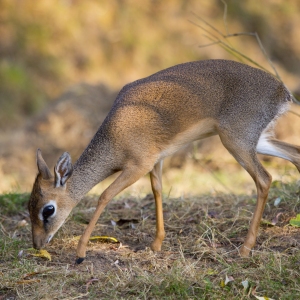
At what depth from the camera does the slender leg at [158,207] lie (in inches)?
208

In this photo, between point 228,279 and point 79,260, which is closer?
point 228,279

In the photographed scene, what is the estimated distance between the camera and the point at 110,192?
201 inches

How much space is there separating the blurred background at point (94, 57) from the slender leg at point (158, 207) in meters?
3.86

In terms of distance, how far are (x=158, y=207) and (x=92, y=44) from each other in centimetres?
1004

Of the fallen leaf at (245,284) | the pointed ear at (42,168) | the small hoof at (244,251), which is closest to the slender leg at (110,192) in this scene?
the pointed ear at (42,168)

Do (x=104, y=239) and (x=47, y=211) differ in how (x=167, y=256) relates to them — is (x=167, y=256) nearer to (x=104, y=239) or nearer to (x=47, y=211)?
(x=104, y=239)

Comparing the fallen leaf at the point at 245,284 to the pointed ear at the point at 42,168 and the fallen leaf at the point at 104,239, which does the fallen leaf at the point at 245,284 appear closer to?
the fallen leaf at the point at 104,239

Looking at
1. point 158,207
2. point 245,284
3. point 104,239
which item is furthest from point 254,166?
point 104,239

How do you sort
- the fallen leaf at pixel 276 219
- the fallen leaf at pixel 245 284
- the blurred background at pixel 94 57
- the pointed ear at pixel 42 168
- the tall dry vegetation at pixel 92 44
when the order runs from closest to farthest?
the fallen leaf at pixel 245 284, the pointed ear at pixel 42 168, the fallen leaf at pixel 276 219, the blurred background at pixel 94 57, the tall dry vegetation at pixel 92 44

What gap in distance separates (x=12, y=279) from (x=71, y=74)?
1054 cm

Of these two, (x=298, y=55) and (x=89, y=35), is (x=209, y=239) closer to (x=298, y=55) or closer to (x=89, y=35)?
(x=89, y=35)

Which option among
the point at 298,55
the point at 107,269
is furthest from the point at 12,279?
the point at 298,55

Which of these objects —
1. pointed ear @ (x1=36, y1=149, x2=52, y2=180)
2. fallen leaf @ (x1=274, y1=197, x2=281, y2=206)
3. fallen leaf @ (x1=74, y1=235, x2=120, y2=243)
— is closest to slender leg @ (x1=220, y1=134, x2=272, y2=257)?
fallen leaf @ (x1=274, y1=197, x2=281, y2=206)

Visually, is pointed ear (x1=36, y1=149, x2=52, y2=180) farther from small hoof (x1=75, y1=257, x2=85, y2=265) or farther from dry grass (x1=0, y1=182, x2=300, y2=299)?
small hoof (x1=75, y1=257, x2=85, y2=265)
